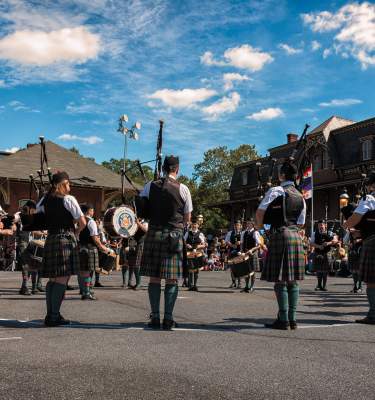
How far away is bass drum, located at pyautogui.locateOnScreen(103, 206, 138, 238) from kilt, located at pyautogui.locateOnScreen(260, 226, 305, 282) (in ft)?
26.9

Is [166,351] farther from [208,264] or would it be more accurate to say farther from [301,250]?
[208,264]

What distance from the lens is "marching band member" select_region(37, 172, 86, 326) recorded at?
19.6 feet

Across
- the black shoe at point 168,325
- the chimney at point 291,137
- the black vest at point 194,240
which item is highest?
the chimney at point 291,137

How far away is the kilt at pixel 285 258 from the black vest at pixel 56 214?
7.87 ft

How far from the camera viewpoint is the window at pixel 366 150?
30084 millimetres

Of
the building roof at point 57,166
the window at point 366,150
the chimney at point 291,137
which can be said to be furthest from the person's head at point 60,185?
the chimney at point 291,137

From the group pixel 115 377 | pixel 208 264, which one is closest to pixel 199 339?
pixel 115 377

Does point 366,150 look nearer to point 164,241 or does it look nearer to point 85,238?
point 85,238

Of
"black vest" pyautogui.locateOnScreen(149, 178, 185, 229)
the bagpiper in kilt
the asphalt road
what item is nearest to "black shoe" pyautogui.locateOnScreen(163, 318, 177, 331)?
the asphalt road

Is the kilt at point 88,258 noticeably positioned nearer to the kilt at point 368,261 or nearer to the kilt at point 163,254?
the kilt at point 163,254

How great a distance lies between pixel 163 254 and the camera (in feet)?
19.2

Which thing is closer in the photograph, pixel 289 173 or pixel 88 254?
pixel 289 173

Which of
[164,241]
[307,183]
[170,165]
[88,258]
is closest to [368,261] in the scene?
[164,241]

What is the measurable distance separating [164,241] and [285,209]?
142 centimetres
